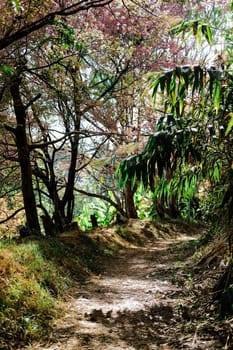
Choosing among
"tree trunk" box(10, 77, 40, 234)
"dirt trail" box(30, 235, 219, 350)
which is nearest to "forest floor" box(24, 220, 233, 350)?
"dirt trail" box(30, 235, 219, 350)

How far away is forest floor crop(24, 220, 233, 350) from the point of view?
3150 millimetres

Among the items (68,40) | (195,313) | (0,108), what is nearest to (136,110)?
(0,108)

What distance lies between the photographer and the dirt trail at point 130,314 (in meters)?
3.19

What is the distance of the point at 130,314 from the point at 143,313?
150 mm

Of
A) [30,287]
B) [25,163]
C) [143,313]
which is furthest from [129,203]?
[30,287]

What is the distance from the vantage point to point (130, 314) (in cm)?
392

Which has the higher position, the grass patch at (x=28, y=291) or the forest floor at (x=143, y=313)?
the grass patch at (x=28, y=291)

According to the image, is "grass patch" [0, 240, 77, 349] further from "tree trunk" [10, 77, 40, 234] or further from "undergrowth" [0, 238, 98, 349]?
"tree trunk" [10, 77, 40, 234]

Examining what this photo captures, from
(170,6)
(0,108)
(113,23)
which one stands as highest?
(170,6)

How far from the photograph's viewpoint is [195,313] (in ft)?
12.0

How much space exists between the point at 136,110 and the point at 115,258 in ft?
16.3

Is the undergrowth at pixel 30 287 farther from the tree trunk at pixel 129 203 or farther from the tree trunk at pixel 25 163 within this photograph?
the tree trunk at pixel 129 203

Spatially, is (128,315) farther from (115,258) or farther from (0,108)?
(0,108)


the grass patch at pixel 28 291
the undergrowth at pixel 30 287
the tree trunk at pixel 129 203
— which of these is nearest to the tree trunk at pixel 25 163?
the undergrowth at pixel 30 287
